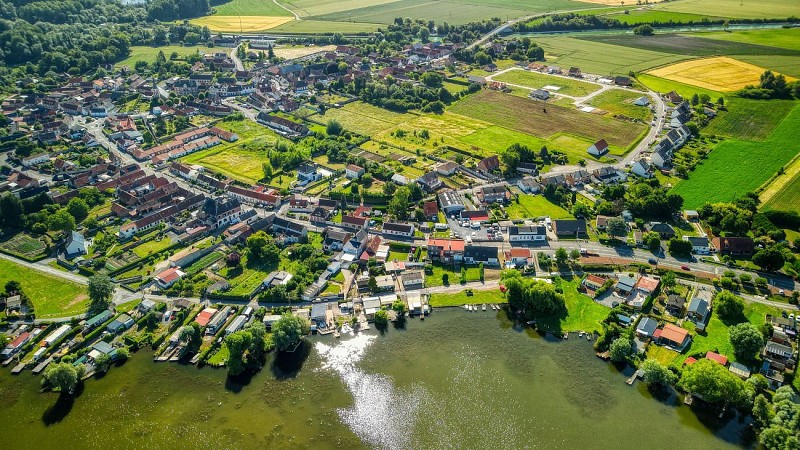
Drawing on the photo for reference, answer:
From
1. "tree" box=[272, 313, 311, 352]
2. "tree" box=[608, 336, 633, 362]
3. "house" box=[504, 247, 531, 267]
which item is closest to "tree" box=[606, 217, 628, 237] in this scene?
"house" box=[504, 247, 531, 267]

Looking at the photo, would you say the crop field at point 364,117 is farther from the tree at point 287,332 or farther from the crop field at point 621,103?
the tree at point 287,332

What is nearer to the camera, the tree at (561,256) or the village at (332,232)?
the village at (332,232)

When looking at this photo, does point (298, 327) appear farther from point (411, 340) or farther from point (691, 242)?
point (691, 242)

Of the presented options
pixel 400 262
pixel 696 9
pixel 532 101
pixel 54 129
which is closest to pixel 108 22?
pixel 54 129

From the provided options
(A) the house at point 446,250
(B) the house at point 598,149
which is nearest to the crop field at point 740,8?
(B) the house at point 598,149

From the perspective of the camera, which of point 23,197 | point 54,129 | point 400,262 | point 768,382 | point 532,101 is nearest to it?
point 768,382

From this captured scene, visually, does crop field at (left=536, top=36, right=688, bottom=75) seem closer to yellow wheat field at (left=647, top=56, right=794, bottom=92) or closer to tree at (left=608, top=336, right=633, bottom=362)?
yellow wheat field at (left=647, top=56, right=794, bottom=92)
